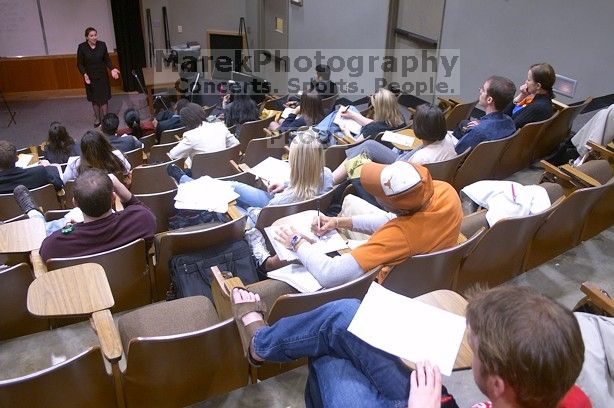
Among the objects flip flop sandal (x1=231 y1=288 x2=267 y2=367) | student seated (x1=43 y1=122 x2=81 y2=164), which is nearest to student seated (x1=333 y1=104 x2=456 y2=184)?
flip flop sandal (x1=231 y1=288 x2=267 y2=367)

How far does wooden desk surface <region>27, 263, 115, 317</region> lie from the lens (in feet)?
5.56

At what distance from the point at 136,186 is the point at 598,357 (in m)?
3.19

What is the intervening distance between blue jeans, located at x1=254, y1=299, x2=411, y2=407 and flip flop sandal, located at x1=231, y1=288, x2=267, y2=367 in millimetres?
66

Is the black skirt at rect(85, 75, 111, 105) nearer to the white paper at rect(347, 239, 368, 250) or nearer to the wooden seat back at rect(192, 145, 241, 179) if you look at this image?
the wooden seat back at rect(192, 145, 241, 179)

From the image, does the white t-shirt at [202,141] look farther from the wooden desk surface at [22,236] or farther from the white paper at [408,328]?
the white paper at [408,328]

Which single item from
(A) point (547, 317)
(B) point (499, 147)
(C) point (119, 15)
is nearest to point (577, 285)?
(B) point (499, 147)

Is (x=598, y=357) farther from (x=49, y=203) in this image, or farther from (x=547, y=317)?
(x=49, y=203)

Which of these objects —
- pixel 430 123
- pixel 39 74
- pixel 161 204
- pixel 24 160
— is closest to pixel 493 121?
pixel 430 123

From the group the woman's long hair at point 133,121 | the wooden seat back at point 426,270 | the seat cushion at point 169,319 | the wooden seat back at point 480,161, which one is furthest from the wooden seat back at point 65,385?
the woman's long hair at point 133,121

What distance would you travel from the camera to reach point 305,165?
109 inches

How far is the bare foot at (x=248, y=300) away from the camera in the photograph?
5.92 feet

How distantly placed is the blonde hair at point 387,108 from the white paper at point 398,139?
443 mm

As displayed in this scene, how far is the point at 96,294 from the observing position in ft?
5.85

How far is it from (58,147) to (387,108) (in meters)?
2.94
